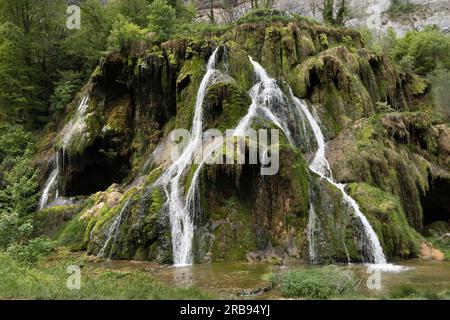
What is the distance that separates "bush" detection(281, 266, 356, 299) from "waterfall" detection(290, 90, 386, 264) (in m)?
4.16

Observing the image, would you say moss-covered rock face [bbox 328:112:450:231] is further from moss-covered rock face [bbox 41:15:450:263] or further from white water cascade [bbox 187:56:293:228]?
white water cascade [bbox 187:56:293:228]

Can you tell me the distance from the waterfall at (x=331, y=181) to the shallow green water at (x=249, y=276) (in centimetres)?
86

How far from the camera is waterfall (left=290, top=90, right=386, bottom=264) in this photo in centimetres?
1373

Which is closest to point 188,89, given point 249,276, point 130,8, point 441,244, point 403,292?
point 249,276

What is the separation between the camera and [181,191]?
16109mm

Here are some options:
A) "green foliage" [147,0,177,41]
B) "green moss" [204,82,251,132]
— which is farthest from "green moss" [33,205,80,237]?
"green foliage" [147,0,177,41]

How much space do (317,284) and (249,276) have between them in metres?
2.94

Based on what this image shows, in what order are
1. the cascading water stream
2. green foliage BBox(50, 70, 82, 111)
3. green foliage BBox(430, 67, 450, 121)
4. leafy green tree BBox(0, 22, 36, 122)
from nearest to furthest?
the cascading water stream, green foliage BBox(430, 67, 450, 121), leafy green tree BBox(0, 22, 36, 122), green foliage BBox(50, 70, 82, 111)

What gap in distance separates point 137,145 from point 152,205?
30.1 ft

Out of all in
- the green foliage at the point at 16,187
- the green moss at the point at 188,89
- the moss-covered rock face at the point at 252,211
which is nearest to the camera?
the green foliage at the point at 16,187

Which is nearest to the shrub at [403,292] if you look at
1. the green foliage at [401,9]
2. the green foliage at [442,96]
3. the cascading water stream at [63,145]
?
the cascading water stream at [63,145]

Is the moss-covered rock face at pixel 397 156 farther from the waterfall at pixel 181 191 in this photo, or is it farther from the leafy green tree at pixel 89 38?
the leafy green tree at pixel 89 38

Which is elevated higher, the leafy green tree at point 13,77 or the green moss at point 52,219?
the leafy green tree at point 13,77

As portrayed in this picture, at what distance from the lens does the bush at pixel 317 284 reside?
28.5 ft
